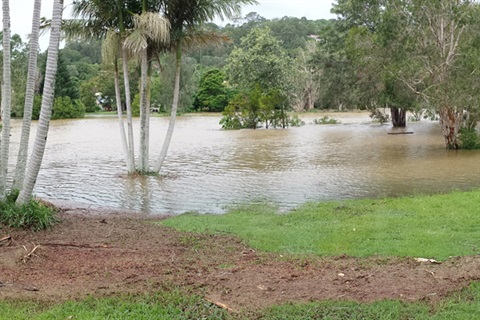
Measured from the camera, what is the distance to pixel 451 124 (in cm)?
2442

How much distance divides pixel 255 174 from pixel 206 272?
455 inches

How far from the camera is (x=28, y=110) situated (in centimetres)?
869

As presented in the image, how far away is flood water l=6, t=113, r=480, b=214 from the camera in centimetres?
1312

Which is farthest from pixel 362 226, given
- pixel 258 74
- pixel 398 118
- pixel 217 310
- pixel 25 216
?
pixel 398 118

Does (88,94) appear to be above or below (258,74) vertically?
above

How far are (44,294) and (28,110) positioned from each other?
4382 mm

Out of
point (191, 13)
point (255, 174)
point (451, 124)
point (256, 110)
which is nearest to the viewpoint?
point (191, 13)

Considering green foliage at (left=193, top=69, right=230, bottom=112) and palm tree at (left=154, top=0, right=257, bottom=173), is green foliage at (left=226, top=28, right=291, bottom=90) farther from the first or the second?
green foliage at (left=193, top=69, right=230, bottom=112)

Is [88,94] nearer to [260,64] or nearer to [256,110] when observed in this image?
[256,110]

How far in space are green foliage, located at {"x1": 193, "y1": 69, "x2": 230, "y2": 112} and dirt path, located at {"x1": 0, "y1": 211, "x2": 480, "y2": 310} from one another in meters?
74.6

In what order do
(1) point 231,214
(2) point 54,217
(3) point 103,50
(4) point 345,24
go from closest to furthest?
(2) point 54,217
(1) point 231,214
(3) point 103,50
(4) point 345,24

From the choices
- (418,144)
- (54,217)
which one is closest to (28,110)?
(54,217)

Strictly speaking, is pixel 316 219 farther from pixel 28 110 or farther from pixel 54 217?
pixel 28 110

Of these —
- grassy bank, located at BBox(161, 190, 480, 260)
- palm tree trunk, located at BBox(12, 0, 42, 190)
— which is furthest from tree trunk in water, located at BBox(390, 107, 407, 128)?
Result: palm tree trunk, located at BBox(12, 0, 42, 190)
